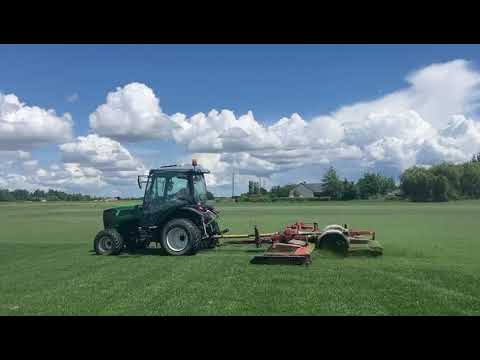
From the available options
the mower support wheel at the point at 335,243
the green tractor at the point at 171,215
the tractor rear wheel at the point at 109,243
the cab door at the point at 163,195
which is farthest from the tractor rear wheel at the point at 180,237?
the mower support wheel at the point at 335,243

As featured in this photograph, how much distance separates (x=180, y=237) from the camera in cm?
1270

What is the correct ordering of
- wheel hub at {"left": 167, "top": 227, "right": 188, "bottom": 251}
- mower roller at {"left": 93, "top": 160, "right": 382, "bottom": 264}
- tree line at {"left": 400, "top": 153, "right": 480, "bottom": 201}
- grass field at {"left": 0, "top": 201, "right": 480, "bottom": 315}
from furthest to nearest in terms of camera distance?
tree line at {"left": 400, "top": 153, "right": 480, "bottom": 201} < wheel hub at {"left": 167, "top": 227, "right": 188, "bottom": 251} < mower roller at {"left": 93, "top": 160, "right": 382, "bottom": 264} < grass field at {"left": 0, "top": 201, "right": 480, "bottom": 315}

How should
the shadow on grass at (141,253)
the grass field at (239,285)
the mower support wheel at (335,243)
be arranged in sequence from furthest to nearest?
the shadow on grass at (141,253), the mower support wheel at (335,243), the grass field at (239,285)

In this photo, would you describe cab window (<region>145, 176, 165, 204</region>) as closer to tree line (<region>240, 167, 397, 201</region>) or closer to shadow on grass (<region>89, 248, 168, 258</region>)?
shadow on grass (<region>89, 248, 168, 258</region>)

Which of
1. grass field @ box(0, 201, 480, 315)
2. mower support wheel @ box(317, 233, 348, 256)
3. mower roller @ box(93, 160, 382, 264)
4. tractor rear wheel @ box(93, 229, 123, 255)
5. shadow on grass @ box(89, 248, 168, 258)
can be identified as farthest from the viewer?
tractor rear wheel @ box(93, 229, 123, 255)

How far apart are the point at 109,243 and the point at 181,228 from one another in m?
2.31

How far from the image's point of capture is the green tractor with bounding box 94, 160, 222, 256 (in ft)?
41.5

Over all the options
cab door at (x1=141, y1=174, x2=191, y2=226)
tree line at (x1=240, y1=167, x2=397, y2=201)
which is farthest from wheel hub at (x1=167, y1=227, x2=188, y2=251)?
tree line at (x1=240, y1=167, x2=397, y2=201)

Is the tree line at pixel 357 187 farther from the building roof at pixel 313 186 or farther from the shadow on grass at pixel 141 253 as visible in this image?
the shadow on grass at pixel 141 253

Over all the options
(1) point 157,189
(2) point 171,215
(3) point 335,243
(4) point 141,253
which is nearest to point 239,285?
(3) point 335,243

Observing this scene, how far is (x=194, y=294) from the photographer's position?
7.69 m

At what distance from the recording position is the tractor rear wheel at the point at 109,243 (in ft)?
43.0

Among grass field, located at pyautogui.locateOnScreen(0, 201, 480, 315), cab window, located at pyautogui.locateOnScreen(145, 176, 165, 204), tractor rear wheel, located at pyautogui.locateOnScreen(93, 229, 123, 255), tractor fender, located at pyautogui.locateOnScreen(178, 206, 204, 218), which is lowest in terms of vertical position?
grass field, located at pyautogui.locateOnScreen(0, 201, 480, 315)

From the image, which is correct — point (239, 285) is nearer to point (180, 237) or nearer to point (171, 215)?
point (180, 237)
